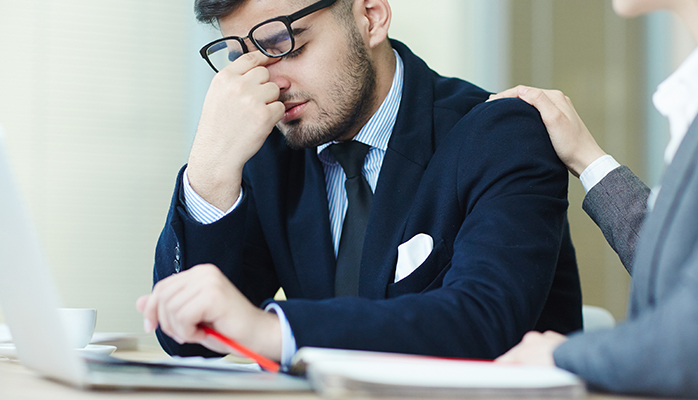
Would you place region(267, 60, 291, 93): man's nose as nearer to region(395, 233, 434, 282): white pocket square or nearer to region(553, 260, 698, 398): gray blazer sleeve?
region(395, 233, 434, 282): white pocket square

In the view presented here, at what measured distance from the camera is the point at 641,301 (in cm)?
64

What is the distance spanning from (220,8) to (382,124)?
409 mm

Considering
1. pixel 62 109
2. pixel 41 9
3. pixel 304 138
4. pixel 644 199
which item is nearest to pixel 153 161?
pixel 62 109

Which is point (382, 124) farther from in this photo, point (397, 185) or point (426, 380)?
point (426, 380)

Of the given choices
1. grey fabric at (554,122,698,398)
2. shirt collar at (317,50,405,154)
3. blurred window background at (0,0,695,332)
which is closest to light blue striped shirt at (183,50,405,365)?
shirt collar at (317,50,405,154)

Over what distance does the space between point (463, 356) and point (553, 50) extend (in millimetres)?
3023

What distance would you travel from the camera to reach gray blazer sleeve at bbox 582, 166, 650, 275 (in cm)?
105

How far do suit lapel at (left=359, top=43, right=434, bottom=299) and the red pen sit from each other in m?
0.46

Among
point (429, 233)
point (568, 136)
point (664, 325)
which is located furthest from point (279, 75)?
point (664, 325)

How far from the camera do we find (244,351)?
64 centimetres

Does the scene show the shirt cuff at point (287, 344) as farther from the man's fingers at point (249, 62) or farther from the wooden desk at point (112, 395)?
the man's fingers at point (249, 62)

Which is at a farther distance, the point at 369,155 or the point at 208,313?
the point at 369,155

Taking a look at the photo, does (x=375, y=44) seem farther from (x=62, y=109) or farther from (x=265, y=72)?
(x=62, y=109)

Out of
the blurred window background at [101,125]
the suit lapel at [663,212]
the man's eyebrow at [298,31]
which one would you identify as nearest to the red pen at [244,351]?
the suit lapel at [663,212]
